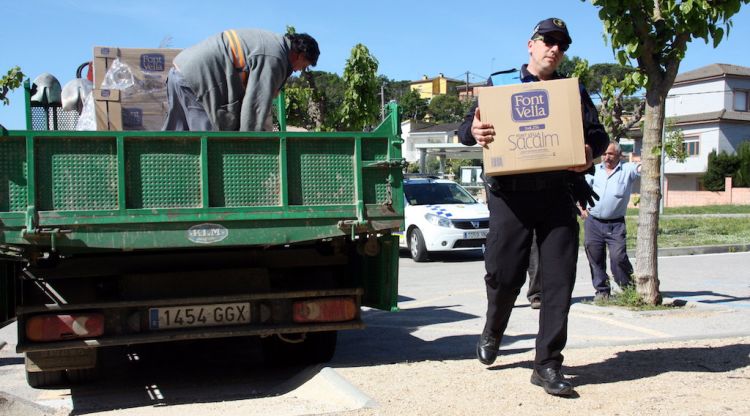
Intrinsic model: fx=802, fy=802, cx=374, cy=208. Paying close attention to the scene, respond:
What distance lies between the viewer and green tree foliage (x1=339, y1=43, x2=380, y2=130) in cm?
1827

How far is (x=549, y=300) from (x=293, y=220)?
1769 mm

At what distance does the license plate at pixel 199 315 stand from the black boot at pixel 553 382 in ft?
6.95

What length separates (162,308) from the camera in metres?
5.52

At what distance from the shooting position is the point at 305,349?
6.47m

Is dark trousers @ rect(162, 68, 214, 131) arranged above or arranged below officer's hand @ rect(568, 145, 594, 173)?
above

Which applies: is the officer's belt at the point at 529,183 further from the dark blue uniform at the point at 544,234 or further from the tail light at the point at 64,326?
the tail light at the point at 64,326

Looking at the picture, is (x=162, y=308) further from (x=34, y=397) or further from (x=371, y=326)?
(x=371, y=326)

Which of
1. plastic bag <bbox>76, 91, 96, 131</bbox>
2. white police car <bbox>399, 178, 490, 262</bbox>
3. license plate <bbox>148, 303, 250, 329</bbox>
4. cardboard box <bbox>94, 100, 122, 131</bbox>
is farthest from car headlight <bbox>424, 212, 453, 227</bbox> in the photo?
license plate <bbox>148, 303, 250, 329</bbox>

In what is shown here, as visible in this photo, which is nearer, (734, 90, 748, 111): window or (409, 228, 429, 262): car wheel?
(409, 228, 429, 262): car wheel

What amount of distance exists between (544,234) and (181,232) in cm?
231

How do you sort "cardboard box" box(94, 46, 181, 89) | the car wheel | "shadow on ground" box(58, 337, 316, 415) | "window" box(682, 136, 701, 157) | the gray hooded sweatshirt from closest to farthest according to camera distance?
"shadow on ground" box(58, 337, 316, 415)
the gray hooded sweatshirt
"cardboard box" box(94, 46, 181, 89)
the car wheel
"window" box(682, 136, 701, 157)

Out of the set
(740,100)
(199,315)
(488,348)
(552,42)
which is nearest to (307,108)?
(199,315)

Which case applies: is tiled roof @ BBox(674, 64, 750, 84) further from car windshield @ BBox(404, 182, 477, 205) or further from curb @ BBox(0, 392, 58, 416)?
curb @ BBox(0, 392, 58, 416)

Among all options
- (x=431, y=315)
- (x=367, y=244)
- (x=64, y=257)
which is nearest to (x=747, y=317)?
A: (x=431, y=315)
